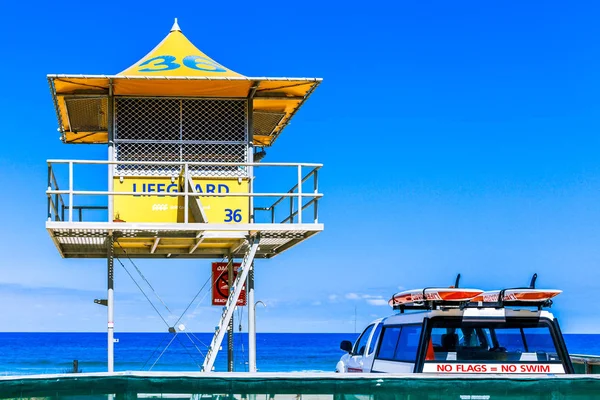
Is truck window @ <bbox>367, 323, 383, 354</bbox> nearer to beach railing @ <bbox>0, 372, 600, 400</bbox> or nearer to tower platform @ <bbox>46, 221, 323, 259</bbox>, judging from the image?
tower platform @ <bbox>46, 221, 323, 259</bbox>

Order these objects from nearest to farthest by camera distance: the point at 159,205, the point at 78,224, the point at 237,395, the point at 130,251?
the point at 237,395 < the point at 78,224 < the point at 159,205 < the point at 130,251

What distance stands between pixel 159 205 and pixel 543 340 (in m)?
7.94

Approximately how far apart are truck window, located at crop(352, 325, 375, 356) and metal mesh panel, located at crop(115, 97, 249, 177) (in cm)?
396

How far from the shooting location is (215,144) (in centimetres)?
1888

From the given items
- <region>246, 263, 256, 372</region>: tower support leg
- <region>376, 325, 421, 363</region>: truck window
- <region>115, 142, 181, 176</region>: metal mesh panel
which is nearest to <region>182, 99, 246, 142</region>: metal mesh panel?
<region>115, 142, 181, 176</region>: metal mesh panel

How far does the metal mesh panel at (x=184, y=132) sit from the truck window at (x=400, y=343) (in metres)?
4.97

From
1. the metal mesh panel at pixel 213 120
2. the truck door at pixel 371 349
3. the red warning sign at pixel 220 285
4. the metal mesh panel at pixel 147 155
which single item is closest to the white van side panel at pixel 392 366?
the truck door at pixel 371 349

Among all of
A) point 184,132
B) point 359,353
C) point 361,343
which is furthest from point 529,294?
point 184,132

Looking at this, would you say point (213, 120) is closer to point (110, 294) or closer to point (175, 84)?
point (175, 84)

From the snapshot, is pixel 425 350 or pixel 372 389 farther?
pixel 425 350

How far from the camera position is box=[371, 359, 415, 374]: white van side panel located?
528 inches

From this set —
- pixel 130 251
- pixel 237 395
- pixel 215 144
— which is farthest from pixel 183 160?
pixel 237 395

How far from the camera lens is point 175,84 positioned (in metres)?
18.1

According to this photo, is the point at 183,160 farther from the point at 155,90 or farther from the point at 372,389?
the point at 372,389
